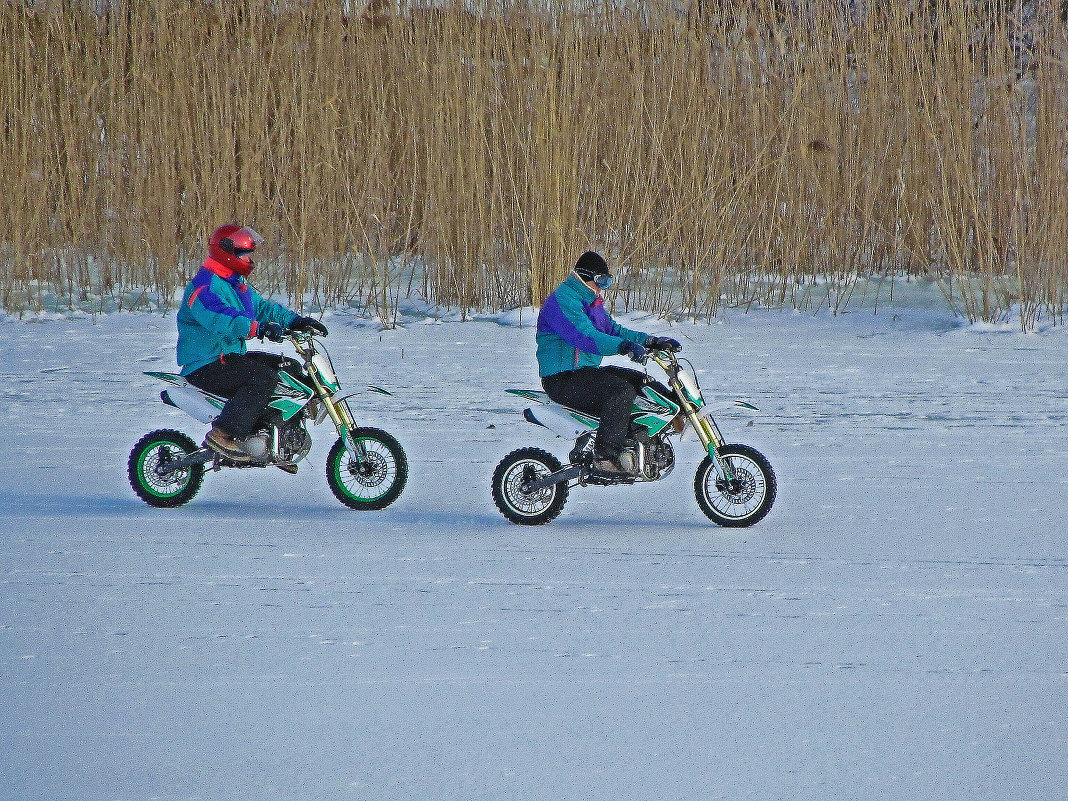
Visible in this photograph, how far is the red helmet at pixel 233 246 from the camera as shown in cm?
534

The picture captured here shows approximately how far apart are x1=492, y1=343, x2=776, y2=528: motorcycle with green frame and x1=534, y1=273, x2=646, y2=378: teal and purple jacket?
0.15 metres

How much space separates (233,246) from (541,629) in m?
2.41

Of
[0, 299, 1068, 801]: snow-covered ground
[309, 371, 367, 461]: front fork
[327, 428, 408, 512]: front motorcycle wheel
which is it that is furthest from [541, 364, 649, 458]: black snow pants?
[309, 371, 367, 461]: front fork

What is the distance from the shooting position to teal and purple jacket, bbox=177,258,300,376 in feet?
17.4

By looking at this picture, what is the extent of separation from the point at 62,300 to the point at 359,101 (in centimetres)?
307

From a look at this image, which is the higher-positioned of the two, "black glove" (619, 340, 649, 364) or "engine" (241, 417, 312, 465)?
"black glove" (619, 340, 649, 364)

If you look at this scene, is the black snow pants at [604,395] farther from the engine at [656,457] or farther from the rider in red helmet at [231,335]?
the rider in red helmet at [231,335]

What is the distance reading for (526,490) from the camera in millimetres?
5117

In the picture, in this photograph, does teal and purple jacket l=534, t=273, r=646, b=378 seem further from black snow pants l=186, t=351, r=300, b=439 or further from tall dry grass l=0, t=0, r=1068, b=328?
tall dry grass l=0, t=0, r=1068, b=328

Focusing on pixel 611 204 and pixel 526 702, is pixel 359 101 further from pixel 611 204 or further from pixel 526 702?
pixel 526 702

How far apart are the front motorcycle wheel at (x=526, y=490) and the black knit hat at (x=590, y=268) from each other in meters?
0.69

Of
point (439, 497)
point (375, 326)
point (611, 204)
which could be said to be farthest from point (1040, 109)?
point (439, 497)

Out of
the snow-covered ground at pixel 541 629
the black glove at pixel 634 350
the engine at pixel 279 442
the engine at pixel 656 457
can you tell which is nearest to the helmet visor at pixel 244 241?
the engine at pixel 279 442

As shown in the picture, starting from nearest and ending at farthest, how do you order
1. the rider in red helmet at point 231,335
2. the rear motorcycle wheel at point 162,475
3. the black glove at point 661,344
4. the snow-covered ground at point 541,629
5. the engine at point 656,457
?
1. the snow-covered ground at point 541,629
2. the black glove at point 661,344
3. the engine at point 656,457
4. the rider in red helmet at point 231,335
5. the rear motorcycle wheel at point 162,475
